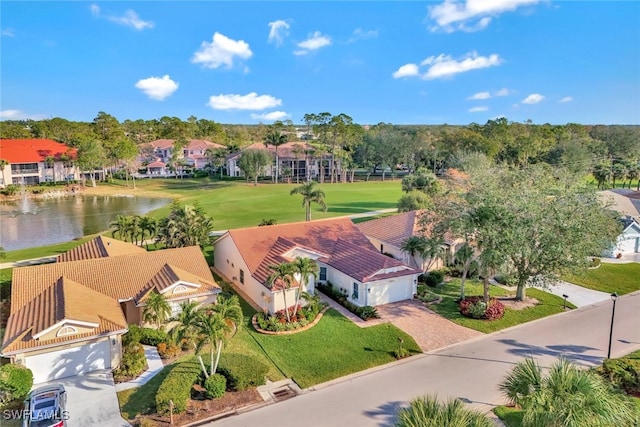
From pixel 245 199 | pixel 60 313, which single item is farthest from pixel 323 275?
pixel 245 199

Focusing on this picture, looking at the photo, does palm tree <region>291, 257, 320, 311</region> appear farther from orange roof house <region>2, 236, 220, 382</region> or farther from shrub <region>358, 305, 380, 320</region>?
orange roof house <region>2, 236, 220, 382</region>

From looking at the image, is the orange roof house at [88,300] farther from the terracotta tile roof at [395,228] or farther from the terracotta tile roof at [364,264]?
the terracotta tile roof at [395,228]

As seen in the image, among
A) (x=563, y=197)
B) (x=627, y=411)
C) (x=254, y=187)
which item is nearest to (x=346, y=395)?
(x=627, y=411)

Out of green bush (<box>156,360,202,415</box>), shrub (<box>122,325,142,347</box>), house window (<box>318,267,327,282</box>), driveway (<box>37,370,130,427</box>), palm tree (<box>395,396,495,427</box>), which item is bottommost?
driveway (<box>37,370,130,427</box>)

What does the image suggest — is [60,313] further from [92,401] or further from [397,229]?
[397,229]

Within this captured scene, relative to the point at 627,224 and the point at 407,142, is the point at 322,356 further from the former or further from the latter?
the point at 407,142

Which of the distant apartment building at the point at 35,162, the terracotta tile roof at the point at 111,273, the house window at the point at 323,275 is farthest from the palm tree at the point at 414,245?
the distant apartment building at the point at 35,162

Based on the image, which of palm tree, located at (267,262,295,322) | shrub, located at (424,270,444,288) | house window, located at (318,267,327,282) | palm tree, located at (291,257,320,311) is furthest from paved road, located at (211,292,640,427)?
house window, located at (318,267,327,282)
